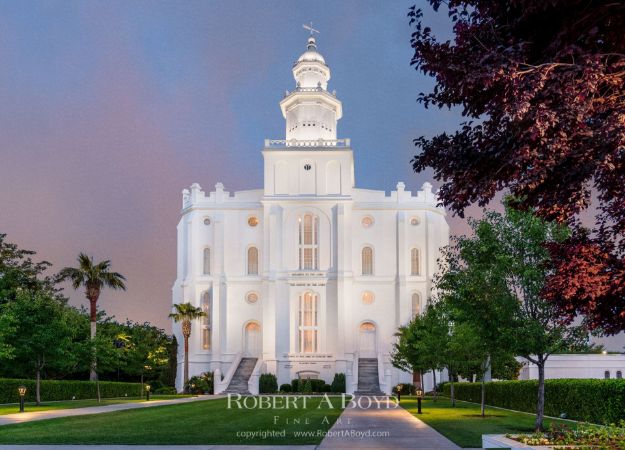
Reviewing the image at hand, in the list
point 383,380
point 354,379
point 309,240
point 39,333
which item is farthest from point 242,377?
point 39,333

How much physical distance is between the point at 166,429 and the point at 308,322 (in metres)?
40.0

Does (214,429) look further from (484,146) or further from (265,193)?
(265,193)

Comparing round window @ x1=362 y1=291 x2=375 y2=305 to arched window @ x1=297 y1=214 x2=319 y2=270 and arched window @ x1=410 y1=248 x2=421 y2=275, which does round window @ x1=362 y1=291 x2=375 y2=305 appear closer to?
arched window @ x1=410 y1=248 x2=421 y2=275

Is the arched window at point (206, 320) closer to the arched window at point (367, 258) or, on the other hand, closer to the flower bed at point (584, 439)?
the arched window at point (367, 258)

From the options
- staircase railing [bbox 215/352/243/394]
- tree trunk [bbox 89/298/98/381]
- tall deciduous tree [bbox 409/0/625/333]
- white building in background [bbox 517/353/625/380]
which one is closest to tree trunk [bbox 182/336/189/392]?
staircase railing [bbox 215/352/243/394]

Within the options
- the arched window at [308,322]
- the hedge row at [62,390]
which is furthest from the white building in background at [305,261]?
the hedge row at [62,390]

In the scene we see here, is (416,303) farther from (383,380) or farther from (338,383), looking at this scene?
(338,383)

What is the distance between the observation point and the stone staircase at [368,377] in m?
54.2

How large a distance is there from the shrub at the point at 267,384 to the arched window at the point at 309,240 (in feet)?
31.8

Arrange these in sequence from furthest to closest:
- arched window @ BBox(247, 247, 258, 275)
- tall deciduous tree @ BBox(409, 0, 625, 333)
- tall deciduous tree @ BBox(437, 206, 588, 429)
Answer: arched window @ BBox(247, 247, 258, 275), tall deciduous tree @ BBox(437, 206, 588, 429), tall deciduous tree @ BBox(409, 0, 625, 333)

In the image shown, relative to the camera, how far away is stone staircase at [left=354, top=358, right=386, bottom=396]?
5415 cm

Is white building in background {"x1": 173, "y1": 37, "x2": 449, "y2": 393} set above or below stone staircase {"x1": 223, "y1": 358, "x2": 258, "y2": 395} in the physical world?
above

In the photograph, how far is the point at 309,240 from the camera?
204 ft

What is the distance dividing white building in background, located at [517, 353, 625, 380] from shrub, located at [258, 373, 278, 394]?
1741 cm
